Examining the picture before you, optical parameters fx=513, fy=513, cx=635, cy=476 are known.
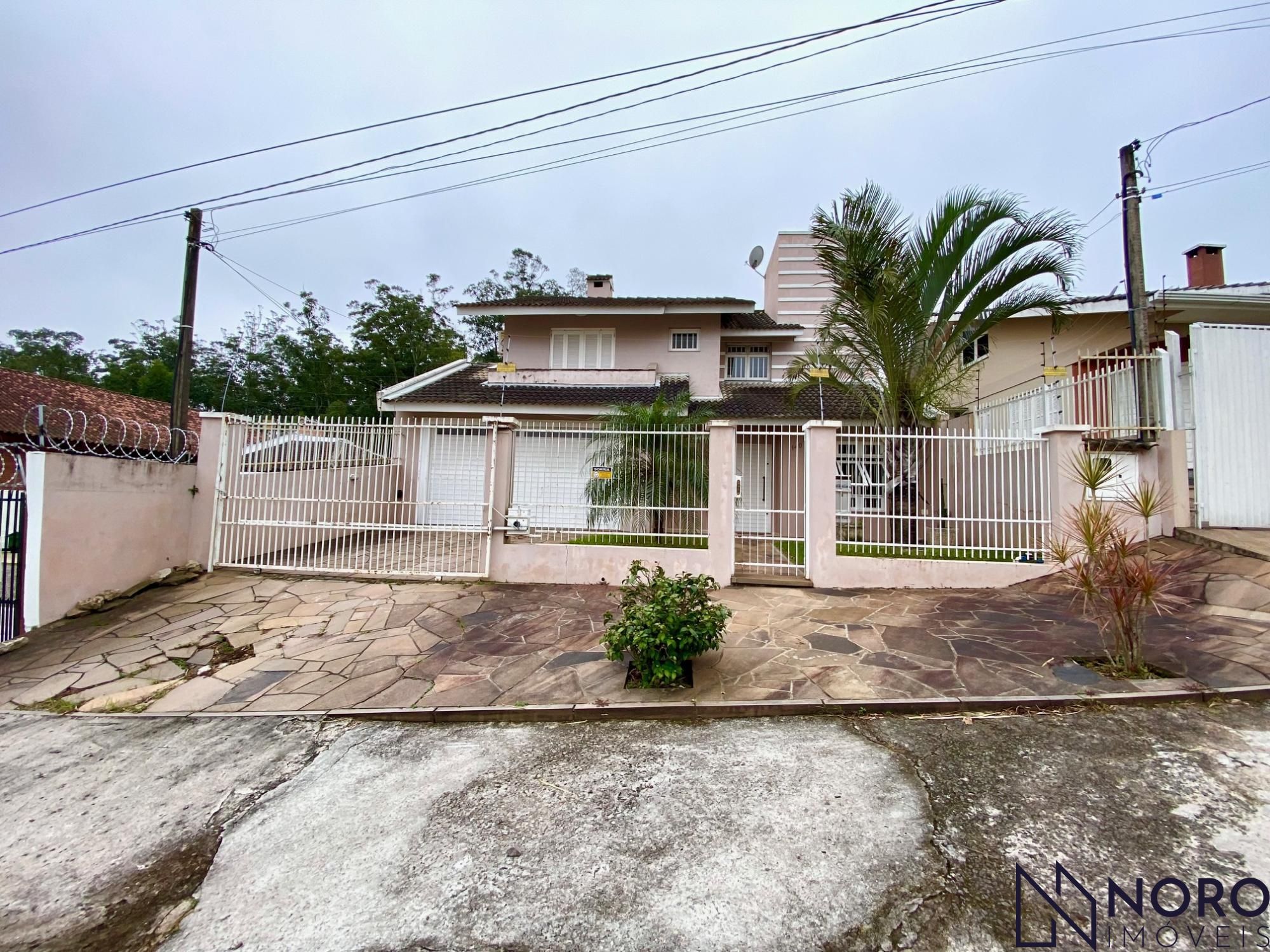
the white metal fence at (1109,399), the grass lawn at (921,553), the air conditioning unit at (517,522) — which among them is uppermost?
the white metal fence at (1109,399)

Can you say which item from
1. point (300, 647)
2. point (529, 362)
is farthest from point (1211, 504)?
point (529, 362)

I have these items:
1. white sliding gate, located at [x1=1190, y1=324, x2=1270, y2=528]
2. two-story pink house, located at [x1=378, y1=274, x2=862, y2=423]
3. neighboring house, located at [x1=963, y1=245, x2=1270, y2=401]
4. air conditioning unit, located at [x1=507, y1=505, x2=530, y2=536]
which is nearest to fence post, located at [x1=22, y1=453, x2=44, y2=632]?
air conditioning unit, located at [x1=507, y1=505, x2=530, y2=536]

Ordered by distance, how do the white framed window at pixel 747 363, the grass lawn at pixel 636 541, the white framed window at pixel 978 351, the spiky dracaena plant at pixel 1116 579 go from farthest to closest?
the white framed window at pixel 747 363 → the white framed window at pixel 978 351 → the grass lawn at pixel 636 541 → the spiky dracaena plant at pixel 1116 579

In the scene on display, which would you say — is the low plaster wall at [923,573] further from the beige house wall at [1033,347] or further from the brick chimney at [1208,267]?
the brick chimney at [1208,267]

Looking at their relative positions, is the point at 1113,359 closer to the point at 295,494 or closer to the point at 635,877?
the point at 635,877

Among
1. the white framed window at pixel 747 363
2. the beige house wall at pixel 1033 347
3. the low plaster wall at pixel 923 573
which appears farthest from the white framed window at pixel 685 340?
the low plaster wall at pixel 923 573

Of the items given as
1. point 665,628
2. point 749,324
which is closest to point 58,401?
point 749,324

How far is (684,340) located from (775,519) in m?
9.20

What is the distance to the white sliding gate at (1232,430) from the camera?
6.55m

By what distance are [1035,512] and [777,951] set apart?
695cm

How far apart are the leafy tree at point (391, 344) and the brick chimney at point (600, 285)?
12.9 meters

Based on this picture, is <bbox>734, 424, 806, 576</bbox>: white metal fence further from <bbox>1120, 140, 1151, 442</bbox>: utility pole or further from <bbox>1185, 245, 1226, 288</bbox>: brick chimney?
<bbox>1185, 245, 1226, 288</bbox>: brick chimney

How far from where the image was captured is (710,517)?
680 centimetres

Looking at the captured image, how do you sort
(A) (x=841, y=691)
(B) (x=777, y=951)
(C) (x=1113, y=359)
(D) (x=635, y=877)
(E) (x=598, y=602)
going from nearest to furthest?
(B) (x=777, y=951), (D) (x=635, y=877), (A) (x=841, y=691), (E) (x=598, y=602), (C) (x=1113, y=359)
